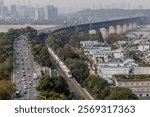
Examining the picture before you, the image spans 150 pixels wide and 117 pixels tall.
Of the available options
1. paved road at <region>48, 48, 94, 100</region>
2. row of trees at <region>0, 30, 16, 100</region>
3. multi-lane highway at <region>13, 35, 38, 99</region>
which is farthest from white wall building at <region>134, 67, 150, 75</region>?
row of trees at <region>0, 30, 16, 100</region>

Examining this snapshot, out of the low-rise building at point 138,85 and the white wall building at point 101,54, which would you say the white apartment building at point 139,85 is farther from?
the white wall building at point 101,54

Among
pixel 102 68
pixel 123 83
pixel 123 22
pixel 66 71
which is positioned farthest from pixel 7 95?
pixel 123 22

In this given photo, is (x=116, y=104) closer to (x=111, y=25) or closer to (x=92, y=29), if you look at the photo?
(x=92, y=29)

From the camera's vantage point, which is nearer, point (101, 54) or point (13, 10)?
point (101, 54)

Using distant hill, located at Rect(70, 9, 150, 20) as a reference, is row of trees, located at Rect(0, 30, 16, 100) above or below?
above

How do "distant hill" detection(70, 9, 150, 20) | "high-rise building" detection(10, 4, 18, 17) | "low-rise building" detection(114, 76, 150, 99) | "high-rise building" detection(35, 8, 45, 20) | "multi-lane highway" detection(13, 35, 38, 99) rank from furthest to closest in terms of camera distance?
1. "distant hill" detection(70, 9, 150, 20)
2. "high-rise building" detection(10, 4, 18, 17)
3. "high-rise building" detection(35, 8, 45, 20)
4. "low-rise building" detection(114, 76, 150, 99)
5. "multi-lane highway" detection(13, 35, 38, 99)

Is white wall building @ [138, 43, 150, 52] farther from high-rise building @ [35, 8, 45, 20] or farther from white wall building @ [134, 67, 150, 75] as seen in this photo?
high-rise building @ [35, 8, 45, 20]

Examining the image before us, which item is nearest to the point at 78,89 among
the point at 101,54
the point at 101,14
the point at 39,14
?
the point at 101,54

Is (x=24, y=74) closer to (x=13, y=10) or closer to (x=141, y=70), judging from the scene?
(x=141, y=70)

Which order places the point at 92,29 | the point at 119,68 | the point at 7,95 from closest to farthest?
the point at 7,95 < the point at 119,68 < the point at 92,29
